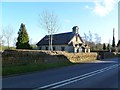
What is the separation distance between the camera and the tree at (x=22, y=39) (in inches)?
2557

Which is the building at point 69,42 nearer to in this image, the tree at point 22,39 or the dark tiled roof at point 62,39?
the dark tiled roof at point 62,39

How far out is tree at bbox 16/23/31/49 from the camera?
6494 cm

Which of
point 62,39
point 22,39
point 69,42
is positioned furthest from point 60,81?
point 62,39

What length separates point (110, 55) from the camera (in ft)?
200

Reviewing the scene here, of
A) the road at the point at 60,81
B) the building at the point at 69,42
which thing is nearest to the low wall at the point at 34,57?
the road at the point at 60,81

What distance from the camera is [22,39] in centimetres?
6619

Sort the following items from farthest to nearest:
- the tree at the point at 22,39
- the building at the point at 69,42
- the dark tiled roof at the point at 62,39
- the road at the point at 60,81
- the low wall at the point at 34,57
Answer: the dark tiled roof at the point at 62,39 < the building at the point at 69,42 < the tree at the point at 22,39 < the low wall at the point at 34,57 < the road at the point at 60,81

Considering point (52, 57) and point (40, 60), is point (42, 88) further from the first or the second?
point (52, 57)

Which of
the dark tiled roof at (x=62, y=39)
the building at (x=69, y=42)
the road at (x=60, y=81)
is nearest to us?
the road at (x=60, y=81)

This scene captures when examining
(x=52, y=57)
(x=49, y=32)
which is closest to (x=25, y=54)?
(x=52, y=57)

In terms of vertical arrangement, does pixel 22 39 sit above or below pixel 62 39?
below

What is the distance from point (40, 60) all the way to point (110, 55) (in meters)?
37.3

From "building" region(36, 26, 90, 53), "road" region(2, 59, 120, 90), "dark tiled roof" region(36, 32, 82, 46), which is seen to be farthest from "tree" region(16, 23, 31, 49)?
"road" region(2, 59, 120, 90)

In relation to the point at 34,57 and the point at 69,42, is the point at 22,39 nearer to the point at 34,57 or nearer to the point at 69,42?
the point at 69,42
